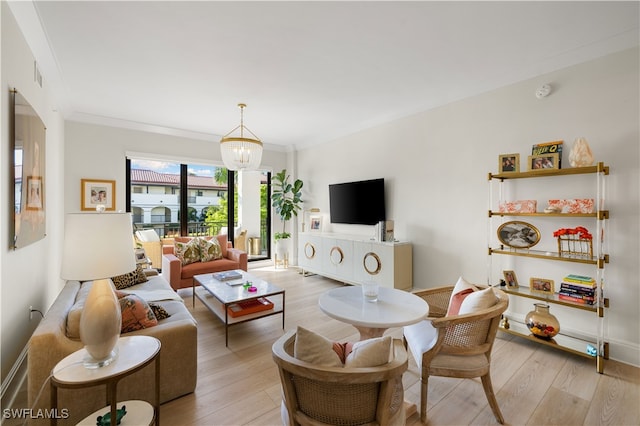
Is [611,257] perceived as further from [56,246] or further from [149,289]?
[56,246]

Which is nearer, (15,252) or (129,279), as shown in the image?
(15,252)

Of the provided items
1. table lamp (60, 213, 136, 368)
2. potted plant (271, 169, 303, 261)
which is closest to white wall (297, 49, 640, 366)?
potted plant (271, 169, 303, 261)

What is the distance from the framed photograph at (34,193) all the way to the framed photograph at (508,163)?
4.10 meters

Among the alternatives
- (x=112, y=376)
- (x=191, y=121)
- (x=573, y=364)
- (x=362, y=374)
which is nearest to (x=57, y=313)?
(x=112, y=376)

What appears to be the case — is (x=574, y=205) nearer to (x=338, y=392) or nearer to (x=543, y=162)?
(x=543, y=162)

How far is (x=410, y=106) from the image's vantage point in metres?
3.85

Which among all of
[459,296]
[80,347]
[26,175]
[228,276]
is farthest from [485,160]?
[26,175]

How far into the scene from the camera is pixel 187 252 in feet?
14.2

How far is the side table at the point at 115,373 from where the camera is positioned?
4.10 feet

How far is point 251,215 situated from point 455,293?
4.85 m

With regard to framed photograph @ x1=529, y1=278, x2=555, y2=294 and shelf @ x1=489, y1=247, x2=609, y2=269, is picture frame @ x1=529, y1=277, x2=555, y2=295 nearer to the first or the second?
framed photograph @ x1=529, y1=278, x2=555, y2=294

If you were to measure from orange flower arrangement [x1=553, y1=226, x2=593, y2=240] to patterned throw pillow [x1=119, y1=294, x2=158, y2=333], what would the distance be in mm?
3350

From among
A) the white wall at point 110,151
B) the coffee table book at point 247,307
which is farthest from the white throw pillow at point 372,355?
the white wall at point 110,151

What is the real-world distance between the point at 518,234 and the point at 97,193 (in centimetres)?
561
